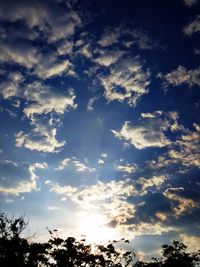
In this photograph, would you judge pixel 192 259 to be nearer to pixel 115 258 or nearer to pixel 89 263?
pixel 115 258

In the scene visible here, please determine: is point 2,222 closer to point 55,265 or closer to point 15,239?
point 15,239

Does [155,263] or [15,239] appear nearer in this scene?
[15,239]

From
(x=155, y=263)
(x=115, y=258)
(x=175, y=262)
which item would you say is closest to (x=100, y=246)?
(x=115, y=258)

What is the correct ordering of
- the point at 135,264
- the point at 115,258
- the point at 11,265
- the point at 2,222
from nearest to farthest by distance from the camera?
the point at 11,265 < the point at 2,222 < the point at 115,258 < the point at 135,264

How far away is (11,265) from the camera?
34.8m

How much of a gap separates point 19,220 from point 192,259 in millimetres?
32162

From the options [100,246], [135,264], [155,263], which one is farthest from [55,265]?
[155,263]

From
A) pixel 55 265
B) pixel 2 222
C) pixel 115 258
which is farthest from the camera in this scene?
pixel 115 258

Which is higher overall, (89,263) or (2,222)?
(2,222)

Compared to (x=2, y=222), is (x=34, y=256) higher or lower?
lower

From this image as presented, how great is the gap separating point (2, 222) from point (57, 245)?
8.99 meters

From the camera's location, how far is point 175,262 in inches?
2071

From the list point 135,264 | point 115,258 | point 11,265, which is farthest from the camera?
point 135,264

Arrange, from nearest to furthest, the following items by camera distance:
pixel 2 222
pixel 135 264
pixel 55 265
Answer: pixel 2 222 < pixel 55 265 < pixel 135 264
